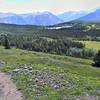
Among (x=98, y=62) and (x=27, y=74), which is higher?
(x=27, y=74)

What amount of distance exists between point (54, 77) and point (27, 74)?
3.80 metres

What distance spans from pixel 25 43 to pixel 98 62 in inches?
3770

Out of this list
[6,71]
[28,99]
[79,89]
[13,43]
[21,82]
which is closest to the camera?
[28,99]

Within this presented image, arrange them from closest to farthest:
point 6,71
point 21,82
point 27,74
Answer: point 21,82
point 27,74
point 6,71

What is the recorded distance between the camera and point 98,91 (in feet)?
92.0

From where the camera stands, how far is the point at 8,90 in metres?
31.0

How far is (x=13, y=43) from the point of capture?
188 meters

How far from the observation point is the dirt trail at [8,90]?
28.1 meters

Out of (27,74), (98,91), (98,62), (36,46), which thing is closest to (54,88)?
(98,91)

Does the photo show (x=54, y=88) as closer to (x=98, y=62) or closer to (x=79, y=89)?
(x=79, y=89)

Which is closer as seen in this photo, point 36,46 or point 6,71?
point 6,71

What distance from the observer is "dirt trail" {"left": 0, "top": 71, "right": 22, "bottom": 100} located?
28059mm

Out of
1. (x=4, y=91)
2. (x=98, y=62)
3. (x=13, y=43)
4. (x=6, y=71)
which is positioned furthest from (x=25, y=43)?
(x=4, y=91)

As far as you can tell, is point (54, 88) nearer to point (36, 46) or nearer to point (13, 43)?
point (36, 46)
